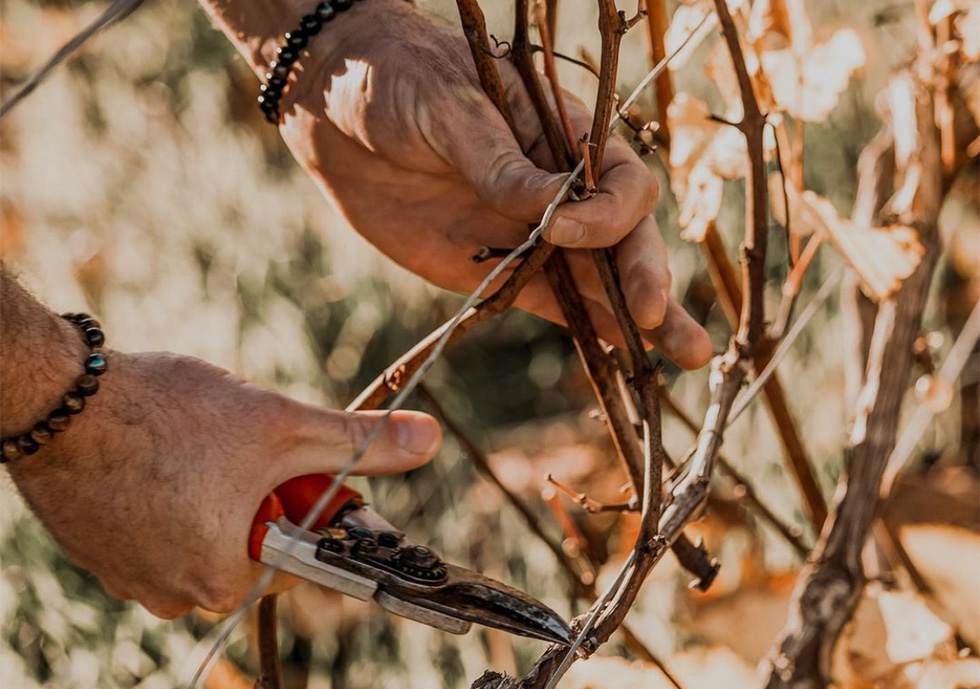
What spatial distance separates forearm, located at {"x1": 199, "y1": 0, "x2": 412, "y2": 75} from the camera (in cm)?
108

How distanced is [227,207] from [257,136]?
24 cm

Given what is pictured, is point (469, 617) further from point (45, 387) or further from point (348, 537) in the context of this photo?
point (45, 387)

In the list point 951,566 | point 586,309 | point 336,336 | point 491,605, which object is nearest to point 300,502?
point 491,605

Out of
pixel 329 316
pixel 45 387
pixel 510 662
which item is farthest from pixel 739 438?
pixel 45 387

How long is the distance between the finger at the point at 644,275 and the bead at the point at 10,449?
0.49 m

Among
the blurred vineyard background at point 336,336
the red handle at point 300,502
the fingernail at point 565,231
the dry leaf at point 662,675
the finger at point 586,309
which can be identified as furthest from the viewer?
the blurred vineyard background at point 336,336

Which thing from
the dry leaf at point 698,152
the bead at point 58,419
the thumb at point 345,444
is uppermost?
the dry leaf at point 698,152

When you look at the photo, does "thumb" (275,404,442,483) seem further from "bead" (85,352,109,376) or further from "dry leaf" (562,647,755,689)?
"dry leaf" (562,647,755,689)

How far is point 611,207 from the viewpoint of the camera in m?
0.80

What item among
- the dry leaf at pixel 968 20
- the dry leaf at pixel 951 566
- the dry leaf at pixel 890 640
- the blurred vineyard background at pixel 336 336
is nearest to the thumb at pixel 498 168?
the dry leaf at pixel 968 20

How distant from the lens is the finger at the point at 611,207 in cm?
78

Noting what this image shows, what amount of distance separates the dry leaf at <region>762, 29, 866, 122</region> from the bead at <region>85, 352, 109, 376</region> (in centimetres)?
66

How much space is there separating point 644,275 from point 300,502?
1.10ft

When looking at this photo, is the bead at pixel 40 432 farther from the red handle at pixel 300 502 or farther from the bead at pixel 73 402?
the red handle at pixel 300 502
